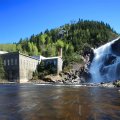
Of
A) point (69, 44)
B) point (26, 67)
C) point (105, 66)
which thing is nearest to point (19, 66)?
point (26, 67)

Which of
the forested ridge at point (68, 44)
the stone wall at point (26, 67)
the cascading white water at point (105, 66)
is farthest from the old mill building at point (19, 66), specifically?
the forested ridge at point (68, 44)

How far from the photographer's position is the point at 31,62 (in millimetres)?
136875

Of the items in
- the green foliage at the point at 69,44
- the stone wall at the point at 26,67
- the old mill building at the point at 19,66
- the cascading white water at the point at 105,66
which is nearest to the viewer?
the cascading white water at the point at 105,66

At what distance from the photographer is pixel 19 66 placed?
127438 millimetres

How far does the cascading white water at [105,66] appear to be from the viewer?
113387mm

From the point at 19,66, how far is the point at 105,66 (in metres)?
36.8

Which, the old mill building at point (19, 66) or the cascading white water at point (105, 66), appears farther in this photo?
the old mill building at point (19, 66)

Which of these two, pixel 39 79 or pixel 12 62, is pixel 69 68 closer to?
pixel 39 79

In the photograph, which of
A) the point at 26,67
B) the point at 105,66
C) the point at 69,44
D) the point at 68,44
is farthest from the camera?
Answer: the point at 68,44

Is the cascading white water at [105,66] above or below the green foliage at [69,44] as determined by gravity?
below

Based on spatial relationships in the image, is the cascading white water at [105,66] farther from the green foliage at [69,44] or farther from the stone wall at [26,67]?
the stone wall at [26,67]

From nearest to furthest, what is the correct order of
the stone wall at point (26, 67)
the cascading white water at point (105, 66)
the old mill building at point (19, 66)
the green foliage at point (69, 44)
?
the cascading white water at point (105, 66)
the old mill building at point (19, 66)
the stone wall at point (26, 67)
the green foliage at point (69, 44)

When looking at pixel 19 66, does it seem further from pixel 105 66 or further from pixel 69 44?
pixel 69 44

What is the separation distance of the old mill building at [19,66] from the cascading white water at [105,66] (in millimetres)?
16950
